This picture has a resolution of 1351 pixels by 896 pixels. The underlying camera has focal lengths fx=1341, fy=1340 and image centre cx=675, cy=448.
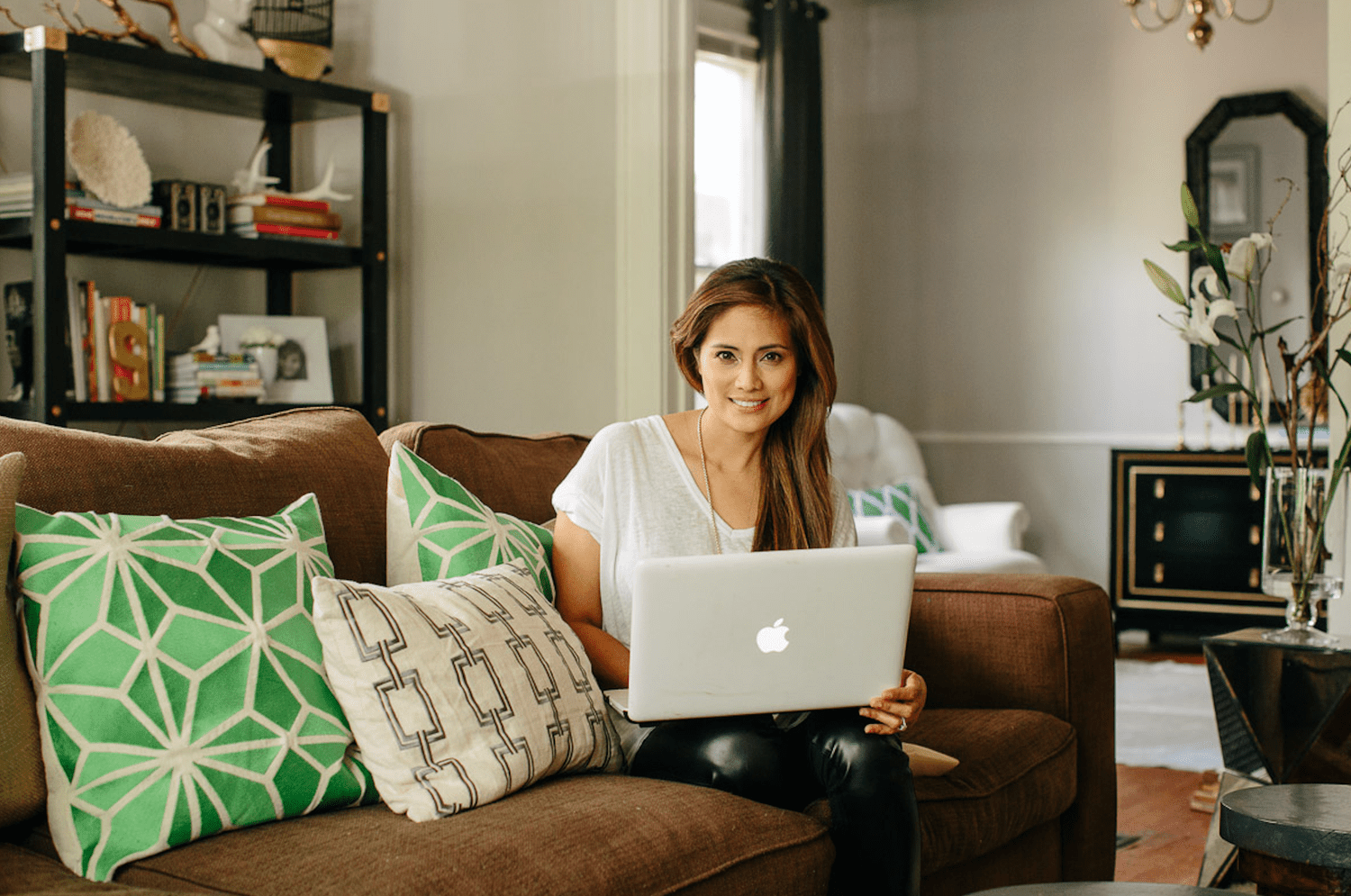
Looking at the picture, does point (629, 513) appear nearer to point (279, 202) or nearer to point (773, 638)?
point (773, 638)

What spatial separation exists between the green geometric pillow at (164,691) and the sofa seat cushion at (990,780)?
0.73m

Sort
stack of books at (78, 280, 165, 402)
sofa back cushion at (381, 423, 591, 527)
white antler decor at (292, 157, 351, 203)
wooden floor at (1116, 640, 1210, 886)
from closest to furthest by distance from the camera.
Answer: sofa back cushion at (381, 423, 591, 527) < wooden floor at (1116, 640, 1210, 886) < stack of books at (78, 280, 165, 402) < white antler decor at (292, 157, 351, 203)

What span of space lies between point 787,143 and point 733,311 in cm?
359

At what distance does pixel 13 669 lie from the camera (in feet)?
4.34

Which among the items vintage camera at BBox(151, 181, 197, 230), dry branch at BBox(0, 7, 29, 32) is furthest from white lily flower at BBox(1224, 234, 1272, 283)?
dry branch at BBox(0, 7, 29, 32)

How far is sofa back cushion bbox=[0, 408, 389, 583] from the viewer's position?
1506 mm

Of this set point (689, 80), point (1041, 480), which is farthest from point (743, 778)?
point (1041, 480)

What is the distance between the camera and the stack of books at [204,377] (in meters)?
2.93

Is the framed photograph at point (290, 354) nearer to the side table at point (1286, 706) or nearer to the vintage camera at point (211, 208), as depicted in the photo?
the vintage camera at point (211, 208)

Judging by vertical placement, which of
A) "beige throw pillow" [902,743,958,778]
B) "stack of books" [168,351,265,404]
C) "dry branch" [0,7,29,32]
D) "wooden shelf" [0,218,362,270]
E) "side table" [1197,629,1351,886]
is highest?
"dry branch" [0,7,29,32]

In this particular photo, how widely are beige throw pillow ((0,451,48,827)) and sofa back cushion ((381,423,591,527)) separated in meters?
0.71

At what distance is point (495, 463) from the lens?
2105 mm

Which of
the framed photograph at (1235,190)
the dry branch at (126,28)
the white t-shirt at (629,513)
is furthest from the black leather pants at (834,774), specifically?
the framed photograph at (1235,190)

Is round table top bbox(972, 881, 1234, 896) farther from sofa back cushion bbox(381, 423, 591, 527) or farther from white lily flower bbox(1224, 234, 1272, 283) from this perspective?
white lily flower bbox(1224, 234, 1272, 283)
